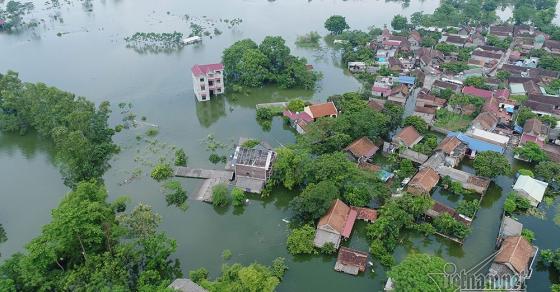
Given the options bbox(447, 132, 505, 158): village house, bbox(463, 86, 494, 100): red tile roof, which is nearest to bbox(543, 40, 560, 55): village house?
bbox(463, 86, 494, 100): red tile roof

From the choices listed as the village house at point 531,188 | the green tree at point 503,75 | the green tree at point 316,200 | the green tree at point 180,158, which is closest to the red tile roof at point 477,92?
the green tree at point 503,75

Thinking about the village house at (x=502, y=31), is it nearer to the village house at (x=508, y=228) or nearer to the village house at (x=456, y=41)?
the village house at (x=456, y=41)

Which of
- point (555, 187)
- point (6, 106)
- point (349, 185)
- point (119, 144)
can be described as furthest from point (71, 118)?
point (555, 187)

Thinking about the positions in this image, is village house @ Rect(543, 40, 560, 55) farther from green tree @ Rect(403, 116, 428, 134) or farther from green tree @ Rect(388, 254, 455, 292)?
green tree @ Rect(388, 254, 455, 292)

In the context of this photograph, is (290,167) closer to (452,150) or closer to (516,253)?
(452,150)

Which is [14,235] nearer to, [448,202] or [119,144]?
[119,144]

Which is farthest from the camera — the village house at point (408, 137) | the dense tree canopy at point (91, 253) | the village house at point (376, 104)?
the village house at point (376, 104)
